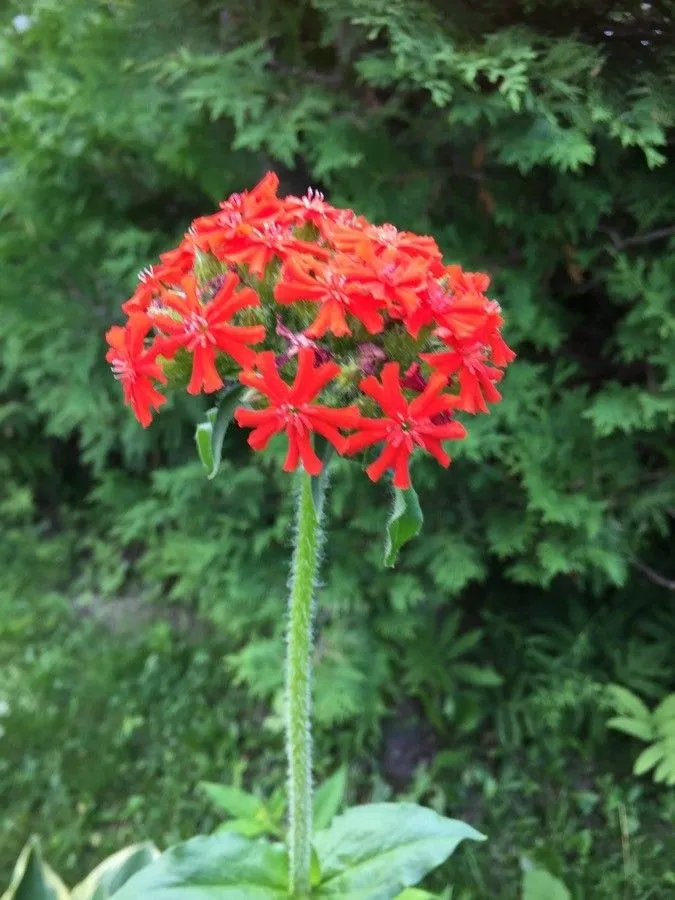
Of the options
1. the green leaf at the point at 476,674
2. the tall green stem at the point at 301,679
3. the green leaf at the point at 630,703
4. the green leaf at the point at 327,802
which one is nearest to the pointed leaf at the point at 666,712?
the green leaf at the point at 630,703

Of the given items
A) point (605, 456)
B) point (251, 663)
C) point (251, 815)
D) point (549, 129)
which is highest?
point (549, 129)

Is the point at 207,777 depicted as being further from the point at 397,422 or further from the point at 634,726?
the point at 397,422

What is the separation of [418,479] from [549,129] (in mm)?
1035

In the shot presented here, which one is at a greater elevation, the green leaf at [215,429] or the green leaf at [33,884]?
the green leaf at [215,429]

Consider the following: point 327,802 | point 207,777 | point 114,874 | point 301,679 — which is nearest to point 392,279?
point 301,679

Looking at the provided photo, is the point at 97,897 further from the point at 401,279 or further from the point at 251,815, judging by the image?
the point at 401,279

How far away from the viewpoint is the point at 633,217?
2.30m

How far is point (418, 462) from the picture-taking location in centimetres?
236

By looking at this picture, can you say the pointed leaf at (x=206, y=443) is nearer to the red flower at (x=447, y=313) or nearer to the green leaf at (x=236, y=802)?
the red flower at (x=447, y=313)

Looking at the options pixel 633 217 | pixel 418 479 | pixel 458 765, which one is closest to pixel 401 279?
pixel 418 479

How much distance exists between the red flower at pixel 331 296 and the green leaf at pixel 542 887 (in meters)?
1.61

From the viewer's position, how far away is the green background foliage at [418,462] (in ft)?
6.88

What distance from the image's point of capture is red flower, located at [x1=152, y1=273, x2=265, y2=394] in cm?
106

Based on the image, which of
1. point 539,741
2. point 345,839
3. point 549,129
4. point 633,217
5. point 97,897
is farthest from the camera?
point 539,741
